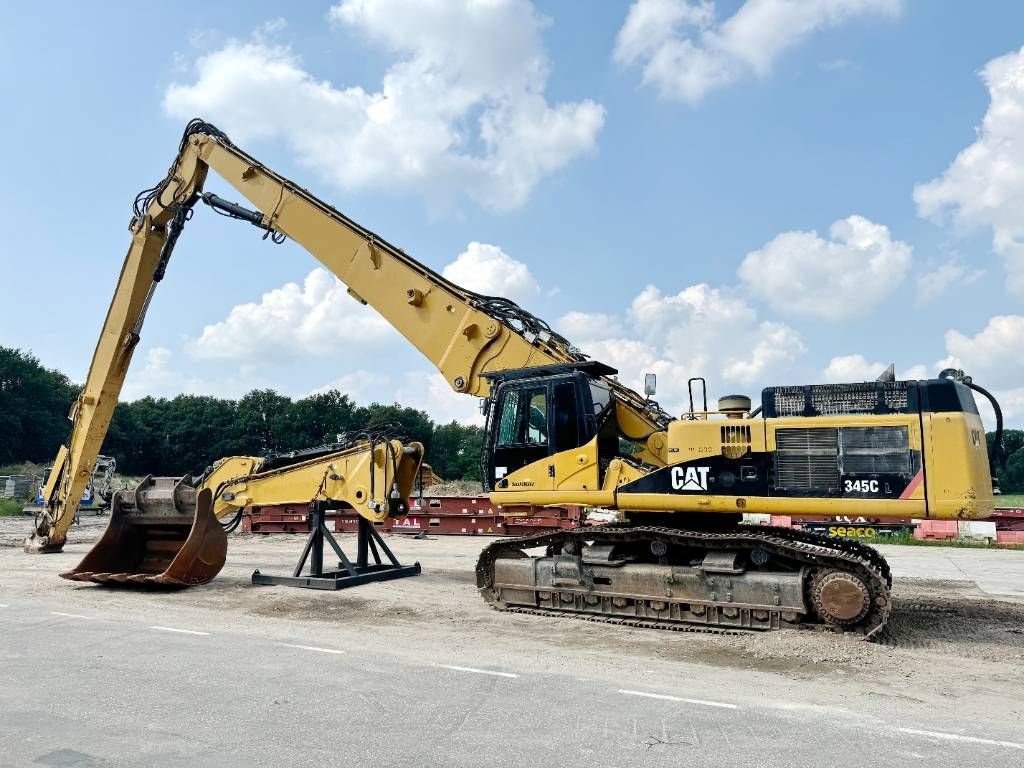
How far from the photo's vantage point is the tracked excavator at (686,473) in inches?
321

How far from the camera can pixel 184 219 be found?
15.7 m

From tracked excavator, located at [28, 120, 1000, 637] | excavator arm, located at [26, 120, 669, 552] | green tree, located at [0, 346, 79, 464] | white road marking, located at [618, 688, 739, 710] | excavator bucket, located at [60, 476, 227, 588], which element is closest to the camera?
white road marking, located at [618, 688, 739, 710]

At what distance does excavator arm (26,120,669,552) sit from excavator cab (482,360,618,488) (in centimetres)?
52

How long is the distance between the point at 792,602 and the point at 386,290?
7.68 meters

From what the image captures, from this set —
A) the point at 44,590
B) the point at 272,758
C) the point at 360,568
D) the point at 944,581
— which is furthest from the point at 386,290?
the point at 944,581

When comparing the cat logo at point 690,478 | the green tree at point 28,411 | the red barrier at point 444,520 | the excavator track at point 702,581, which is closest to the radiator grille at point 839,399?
the cat logo at point 690,478

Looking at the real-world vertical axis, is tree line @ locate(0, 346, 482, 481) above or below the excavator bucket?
above

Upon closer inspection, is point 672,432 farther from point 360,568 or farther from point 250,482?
point 250,482

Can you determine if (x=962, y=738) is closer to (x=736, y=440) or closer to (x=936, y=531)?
(x=736, y=440)

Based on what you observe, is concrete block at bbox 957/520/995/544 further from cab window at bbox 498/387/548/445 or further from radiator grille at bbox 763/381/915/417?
Result: cab window at bbox 498/387/548/445

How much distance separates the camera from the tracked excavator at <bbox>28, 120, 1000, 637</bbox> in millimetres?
8156

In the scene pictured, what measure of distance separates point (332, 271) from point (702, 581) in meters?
7.98

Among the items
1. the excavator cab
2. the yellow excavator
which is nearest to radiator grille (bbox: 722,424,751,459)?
the excavator cab

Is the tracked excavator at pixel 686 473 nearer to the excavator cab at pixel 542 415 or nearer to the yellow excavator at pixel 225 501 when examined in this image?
the excavator cab at pixel 542 415
